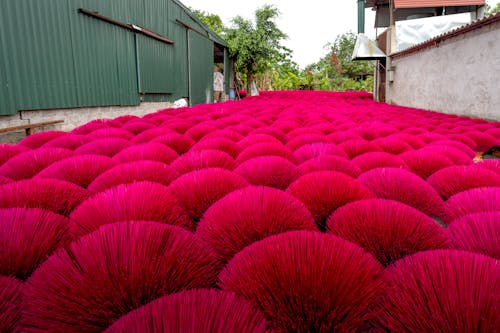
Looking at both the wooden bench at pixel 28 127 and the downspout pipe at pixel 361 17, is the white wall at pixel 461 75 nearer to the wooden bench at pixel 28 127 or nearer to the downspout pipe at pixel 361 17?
the wooden bench at pixel 28 127

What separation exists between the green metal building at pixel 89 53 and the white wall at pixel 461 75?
547 cm

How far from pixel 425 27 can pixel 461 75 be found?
15.0ft

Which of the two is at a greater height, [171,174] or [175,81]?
[175,81]

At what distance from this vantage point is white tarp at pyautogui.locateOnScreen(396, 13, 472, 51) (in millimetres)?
8555

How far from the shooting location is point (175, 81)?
9.16 meters

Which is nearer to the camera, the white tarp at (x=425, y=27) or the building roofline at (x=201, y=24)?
the white tarp at (x=425, y=27)

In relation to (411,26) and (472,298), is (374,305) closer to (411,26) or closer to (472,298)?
(472,298)

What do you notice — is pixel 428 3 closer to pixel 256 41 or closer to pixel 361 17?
pixel 361 17

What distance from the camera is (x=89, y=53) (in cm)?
526

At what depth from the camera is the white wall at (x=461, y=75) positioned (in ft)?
14.0

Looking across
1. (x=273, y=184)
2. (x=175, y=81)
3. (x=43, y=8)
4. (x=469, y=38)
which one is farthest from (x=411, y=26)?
(x=273, y=184)

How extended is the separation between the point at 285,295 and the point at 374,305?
9 centimetres

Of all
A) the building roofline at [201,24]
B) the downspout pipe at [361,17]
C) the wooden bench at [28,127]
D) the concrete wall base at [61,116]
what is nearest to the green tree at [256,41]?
the building roofline at [201,24]

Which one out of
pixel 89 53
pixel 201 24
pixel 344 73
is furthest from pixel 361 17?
pixel 344 73
